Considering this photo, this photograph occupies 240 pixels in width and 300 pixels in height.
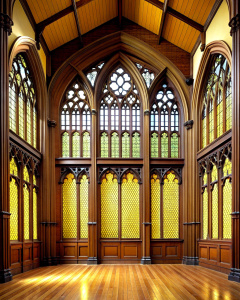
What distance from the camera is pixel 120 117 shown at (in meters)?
15.7

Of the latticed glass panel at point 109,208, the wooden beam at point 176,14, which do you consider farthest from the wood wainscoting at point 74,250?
the wooden beam at point 176,14

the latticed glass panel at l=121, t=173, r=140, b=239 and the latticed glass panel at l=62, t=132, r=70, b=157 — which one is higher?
the latticed glass panel at l=62, t=132, r=70, b=157

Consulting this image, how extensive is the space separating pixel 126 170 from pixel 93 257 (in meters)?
3.51

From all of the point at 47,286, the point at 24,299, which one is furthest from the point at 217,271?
the point at 24,299

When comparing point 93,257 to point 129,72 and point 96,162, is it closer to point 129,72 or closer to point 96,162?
point 96,162

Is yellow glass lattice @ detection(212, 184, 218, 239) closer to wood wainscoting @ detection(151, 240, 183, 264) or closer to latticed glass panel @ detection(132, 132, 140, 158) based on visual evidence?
wood wainscoting @ detection(151, 240, 183, 264)

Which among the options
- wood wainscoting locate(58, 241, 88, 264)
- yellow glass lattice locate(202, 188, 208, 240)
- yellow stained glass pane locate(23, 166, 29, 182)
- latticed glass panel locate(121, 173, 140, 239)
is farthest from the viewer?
latticed glass panel locate(121, 173, 140, 239)

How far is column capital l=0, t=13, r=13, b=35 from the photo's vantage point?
31.7 ft

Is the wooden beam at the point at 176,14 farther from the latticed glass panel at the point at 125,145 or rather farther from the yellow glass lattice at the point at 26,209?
the yellow glass lattice at the point at 26,209

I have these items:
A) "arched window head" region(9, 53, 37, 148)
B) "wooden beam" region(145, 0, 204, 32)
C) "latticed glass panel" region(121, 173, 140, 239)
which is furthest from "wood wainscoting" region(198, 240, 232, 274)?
"wooden beam" region(145, 0, 204, 32)

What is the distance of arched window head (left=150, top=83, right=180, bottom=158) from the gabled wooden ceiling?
79.4 inches

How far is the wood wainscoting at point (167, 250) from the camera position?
48.4 feet

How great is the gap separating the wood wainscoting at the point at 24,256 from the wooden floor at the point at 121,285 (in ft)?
0.99

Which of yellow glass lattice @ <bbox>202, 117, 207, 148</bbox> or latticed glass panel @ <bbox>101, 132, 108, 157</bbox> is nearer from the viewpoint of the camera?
yellow glass lattice @ <bbox>202, 117, 207, 148</bbox>
